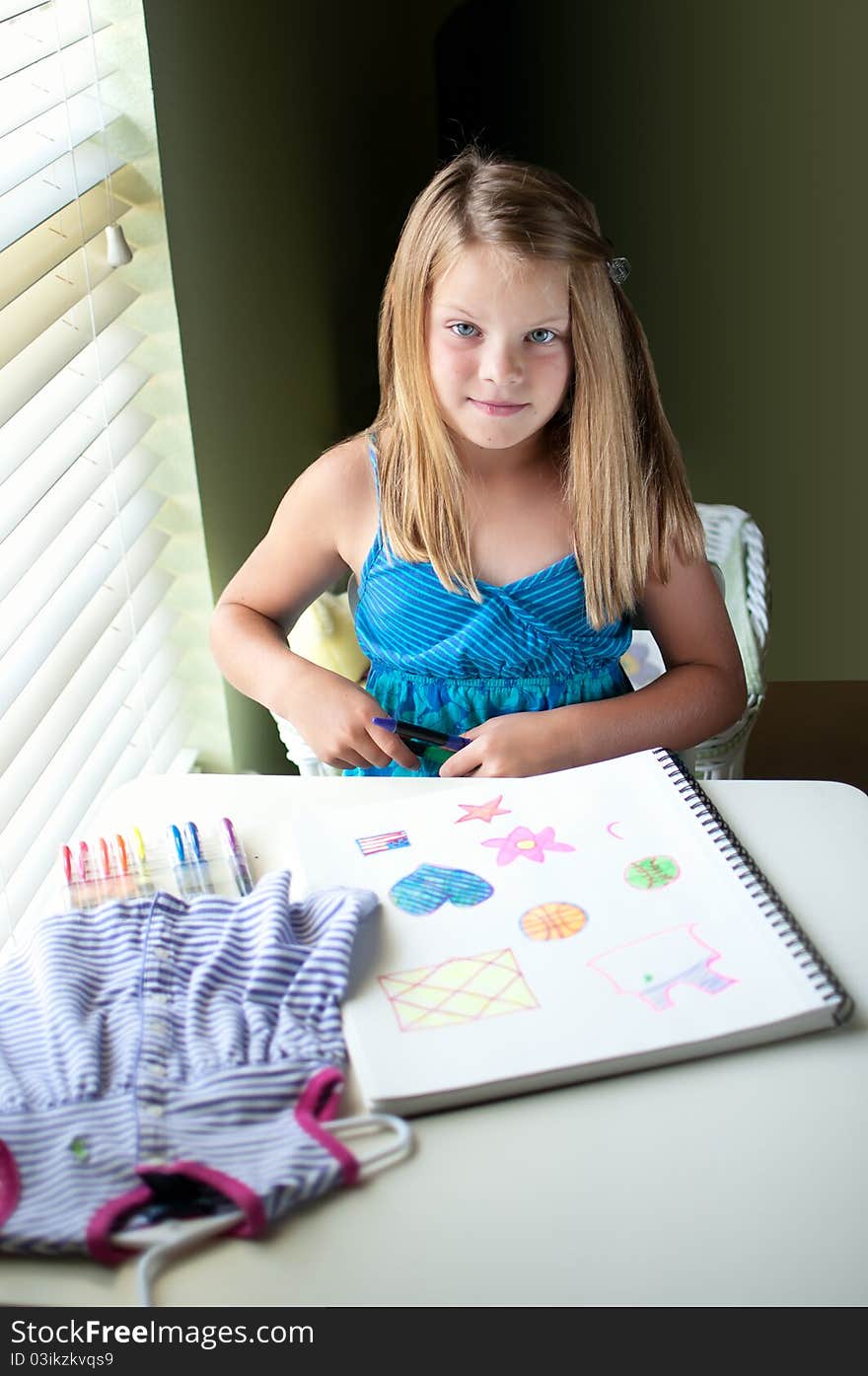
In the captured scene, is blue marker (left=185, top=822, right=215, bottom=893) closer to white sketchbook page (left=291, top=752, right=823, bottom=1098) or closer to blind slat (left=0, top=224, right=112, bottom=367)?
white sketchbook page (left=291, top=752, right=823, bottom=1098)

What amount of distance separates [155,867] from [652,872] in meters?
0.34

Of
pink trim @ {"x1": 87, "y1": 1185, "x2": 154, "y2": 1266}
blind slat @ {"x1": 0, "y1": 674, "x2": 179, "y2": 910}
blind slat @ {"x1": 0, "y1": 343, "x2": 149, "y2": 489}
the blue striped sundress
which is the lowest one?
blind slat @ {"x1": 0, "y1": 674, "x2": 179, "y2": 910}

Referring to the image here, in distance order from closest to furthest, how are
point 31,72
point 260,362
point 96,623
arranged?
point 31,72 < point 96,623 < point 260,362

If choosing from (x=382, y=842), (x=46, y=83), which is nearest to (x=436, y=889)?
(x=382, y=842)

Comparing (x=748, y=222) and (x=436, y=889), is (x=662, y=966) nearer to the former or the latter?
(x=436, y=889)

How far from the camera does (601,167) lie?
8.28ft

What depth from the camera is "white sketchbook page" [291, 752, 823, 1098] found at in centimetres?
68

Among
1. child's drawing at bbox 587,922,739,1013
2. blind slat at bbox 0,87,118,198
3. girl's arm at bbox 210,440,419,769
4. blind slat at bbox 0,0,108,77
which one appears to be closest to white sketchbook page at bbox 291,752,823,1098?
child's drawing at bbox 587,922,739,1013

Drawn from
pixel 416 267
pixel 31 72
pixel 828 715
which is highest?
pixel 31 72

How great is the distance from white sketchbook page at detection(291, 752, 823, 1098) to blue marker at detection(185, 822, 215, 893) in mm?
69

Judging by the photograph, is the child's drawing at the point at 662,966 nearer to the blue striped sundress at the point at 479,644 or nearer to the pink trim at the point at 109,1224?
the pink trim at the point at 109,1224
